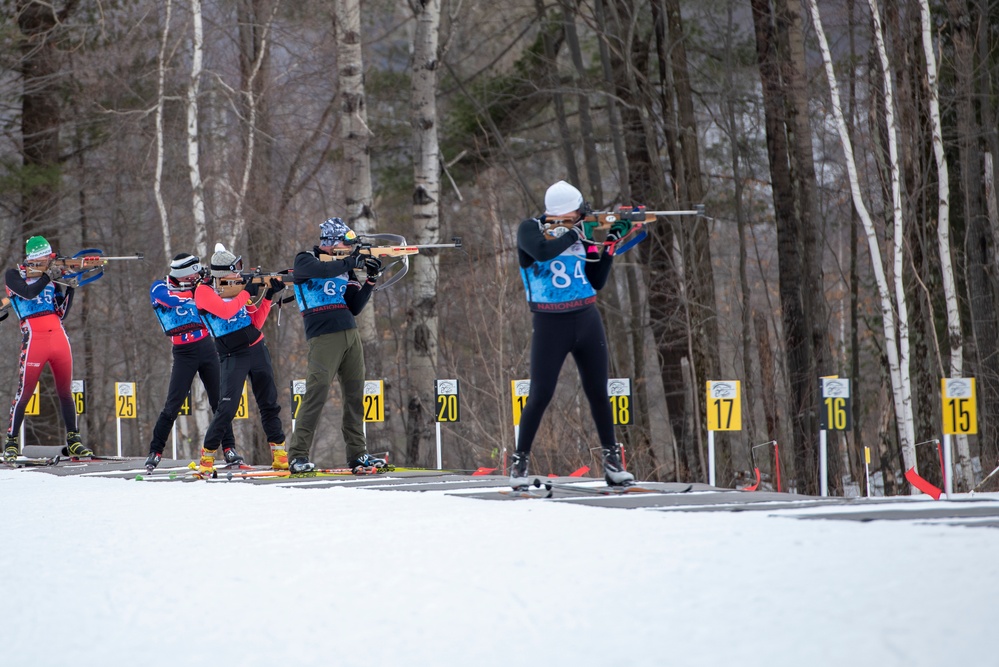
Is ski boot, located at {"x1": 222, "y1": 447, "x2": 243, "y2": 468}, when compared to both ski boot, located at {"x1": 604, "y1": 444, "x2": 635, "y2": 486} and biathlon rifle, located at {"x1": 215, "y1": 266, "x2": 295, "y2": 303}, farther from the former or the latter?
ski boot, located at {"x1": 604, "y1": 444, "x2": 635, "y2": 486}

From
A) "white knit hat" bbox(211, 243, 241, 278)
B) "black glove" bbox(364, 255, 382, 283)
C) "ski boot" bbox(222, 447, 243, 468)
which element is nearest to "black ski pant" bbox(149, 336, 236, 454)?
"ski boot" bbox(222, 447, 243, 468)

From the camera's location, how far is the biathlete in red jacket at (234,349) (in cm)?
Result: 1107

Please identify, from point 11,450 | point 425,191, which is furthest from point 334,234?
point 11,450

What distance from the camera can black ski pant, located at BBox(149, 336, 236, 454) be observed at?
455 inches

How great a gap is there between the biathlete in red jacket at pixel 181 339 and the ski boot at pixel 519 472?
183 inches

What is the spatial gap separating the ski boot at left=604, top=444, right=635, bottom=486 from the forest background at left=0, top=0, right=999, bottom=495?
6.48 metres

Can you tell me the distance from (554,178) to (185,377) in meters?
16.5

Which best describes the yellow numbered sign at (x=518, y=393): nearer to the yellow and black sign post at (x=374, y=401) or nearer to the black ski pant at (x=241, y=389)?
the yellow and black sign post at (x=374, y=401)

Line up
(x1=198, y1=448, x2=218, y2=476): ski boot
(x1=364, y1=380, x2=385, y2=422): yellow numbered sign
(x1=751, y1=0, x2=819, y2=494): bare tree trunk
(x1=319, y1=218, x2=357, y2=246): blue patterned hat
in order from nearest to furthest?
(x1=319, y1=218, x2=357, y2=246): blue patterned hat → (x1=198, y1=448, x2=218, y2=476): ski boot → (x1=364, y1=380, x2=385, y2=422): yellow numbered sign → (x1=751, y1=0, x2=819, y2=494): bare tree trunk

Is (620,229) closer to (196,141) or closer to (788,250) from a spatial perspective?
(788,250)

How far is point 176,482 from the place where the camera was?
10.6 meters

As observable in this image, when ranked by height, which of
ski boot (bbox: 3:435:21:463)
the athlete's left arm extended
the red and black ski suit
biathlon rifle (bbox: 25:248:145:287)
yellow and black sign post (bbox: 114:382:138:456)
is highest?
biathlon rifle (bbox: 25:248:145:287)

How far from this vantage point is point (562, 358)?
25.3 feet

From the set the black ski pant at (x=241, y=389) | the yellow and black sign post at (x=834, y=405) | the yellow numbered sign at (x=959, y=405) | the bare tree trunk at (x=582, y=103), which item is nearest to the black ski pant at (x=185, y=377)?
the black ski pant at (x=241, y=389)
